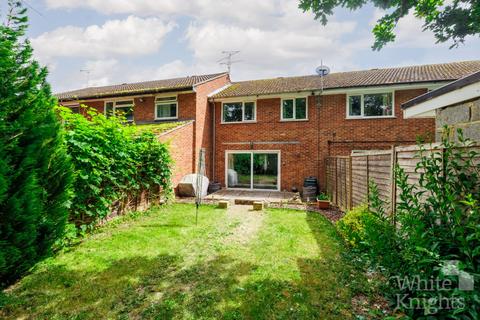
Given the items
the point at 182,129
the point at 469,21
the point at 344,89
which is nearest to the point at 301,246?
the point at 469,21

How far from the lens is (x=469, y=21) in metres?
5.48

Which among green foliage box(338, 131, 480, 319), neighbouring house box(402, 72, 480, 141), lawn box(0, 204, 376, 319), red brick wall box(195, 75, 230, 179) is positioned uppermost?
red brick wall box(195, 75, 230, 179)

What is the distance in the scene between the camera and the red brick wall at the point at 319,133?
12039 millimetres

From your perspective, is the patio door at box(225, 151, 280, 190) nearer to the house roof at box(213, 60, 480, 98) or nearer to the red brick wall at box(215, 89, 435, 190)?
the red brick wall at box(215, 89, 435, 190)

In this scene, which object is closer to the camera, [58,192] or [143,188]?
[58,192]

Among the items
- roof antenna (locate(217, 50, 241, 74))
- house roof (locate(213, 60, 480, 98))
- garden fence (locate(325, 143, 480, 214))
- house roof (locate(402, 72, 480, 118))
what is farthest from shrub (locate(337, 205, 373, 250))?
roof antenna (locate(217, 50, 241, 74))

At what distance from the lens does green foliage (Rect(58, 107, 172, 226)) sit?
5.69 metres

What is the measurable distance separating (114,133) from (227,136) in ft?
27.3

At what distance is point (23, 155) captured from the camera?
10.7ft

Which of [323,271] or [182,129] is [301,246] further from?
[182,129]

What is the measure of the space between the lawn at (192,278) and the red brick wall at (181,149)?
201 inches

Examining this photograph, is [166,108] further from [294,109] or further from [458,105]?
[458,105]

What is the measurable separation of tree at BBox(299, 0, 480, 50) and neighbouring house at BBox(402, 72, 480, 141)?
3.13 meters

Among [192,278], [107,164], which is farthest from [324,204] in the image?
[107,164]
